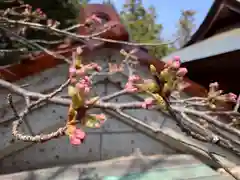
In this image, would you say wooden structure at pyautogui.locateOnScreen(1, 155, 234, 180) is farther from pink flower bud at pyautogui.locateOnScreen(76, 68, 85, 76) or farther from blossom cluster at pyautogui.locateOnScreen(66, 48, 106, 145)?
blossom cluster at pyautogui.locateOnScreen(66, 48, 106, 145)

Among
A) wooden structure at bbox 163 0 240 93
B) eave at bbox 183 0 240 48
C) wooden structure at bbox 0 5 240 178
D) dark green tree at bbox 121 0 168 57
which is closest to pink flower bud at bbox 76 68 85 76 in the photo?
wooden structure at bbox 0 5 240 178

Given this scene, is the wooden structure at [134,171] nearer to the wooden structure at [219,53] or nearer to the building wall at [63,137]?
the building wall at [63,137]

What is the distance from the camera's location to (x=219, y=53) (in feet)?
10.4

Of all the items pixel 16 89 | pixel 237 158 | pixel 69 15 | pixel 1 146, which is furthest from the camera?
pixel 69 15

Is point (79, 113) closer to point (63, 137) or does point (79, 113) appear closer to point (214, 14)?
point (63, 137)

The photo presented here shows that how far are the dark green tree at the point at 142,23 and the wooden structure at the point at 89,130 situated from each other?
11.1 meters

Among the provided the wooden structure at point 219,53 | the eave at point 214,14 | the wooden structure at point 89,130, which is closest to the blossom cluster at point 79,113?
the wooden structure at point 89,130

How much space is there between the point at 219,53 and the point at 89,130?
4.52 feet

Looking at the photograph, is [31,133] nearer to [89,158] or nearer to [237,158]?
[89,158]

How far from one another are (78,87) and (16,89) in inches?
27.6

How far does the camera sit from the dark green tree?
47.1ft

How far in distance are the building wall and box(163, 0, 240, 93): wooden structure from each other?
40.4 inches

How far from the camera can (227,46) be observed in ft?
10.7

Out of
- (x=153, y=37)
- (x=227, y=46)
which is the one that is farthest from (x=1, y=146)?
(x=153, y=37)
